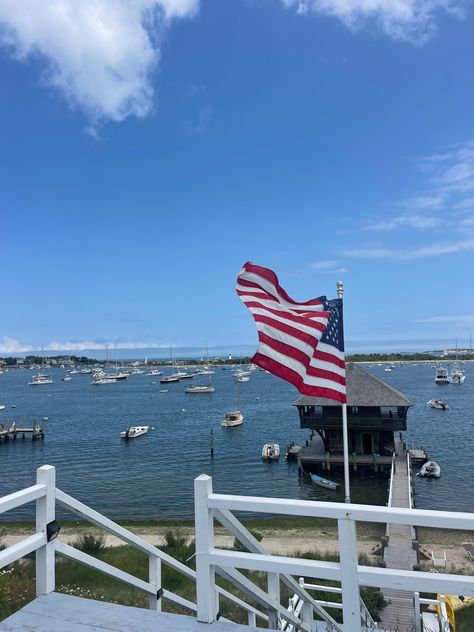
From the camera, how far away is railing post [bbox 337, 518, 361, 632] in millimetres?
3011

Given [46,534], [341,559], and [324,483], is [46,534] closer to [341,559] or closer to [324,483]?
[341,559]

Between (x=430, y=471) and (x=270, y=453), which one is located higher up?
(x=270, y=453)

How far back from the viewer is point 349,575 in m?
3.04

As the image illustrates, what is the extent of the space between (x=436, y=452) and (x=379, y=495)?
51.4 feet

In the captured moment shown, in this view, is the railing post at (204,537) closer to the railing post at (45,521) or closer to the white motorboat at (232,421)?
the railing post at (45,521)

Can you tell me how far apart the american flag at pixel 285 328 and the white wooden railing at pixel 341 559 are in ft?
12.9

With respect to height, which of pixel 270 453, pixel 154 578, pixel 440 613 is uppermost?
pixel 154 578

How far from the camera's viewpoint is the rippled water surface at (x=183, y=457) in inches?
1321

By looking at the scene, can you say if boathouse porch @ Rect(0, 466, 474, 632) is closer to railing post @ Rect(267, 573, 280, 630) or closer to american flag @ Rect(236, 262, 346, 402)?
railing post @ Rect(267, 573, 280, 630)

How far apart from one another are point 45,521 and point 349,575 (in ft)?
7.60

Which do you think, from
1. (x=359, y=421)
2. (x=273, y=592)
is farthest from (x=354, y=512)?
(x=359, y=421)

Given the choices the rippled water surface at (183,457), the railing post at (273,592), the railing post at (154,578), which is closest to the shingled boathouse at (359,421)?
the rippled water surface at (183,457)

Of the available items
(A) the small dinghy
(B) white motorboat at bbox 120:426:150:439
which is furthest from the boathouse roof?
(B) white motorboat at bbox 120:426:150:439

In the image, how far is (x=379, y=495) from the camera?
3312 cm
